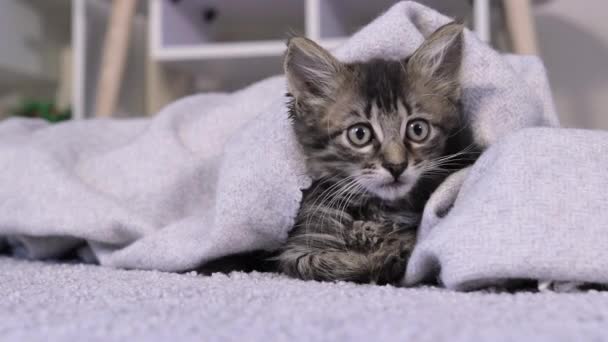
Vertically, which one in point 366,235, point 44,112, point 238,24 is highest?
point 238,24

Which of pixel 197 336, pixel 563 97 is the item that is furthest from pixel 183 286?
pixel 563 97

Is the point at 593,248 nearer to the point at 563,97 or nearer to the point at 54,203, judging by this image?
the point at 54,203

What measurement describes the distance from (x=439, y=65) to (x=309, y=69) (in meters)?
0.24

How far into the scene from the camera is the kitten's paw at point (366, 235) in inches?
42.1

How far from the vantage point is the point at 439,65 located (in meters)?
1.13

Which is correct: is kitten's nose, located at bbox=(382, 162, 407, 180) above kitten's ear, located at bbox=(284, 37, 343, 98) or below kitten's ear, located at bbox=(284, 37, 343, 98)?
below

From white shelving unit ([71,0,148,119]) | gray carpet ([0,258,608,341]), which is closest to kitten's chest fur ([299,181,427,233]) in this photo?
gray carpet ([0,258,608,341])

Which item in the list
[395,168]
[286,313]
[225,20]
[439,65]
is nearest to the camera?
[286,313]

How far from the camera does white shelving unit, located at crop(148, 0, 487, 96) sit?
7.36ft

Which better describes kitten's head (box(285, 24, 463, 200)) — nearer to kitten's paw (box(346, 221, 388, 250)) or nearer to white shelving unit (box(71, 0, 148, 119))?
kitten's paw (box(346, 221, 388, 250))

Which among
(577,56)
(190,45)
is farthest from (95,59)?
(577,56)

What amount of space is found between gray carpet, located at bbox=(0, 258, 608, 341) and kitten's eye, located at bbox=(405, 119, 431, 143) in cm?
30

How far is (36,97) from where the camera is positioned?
9.93 feet

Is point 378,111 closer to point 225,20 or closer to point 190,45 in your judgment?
point 190,45
